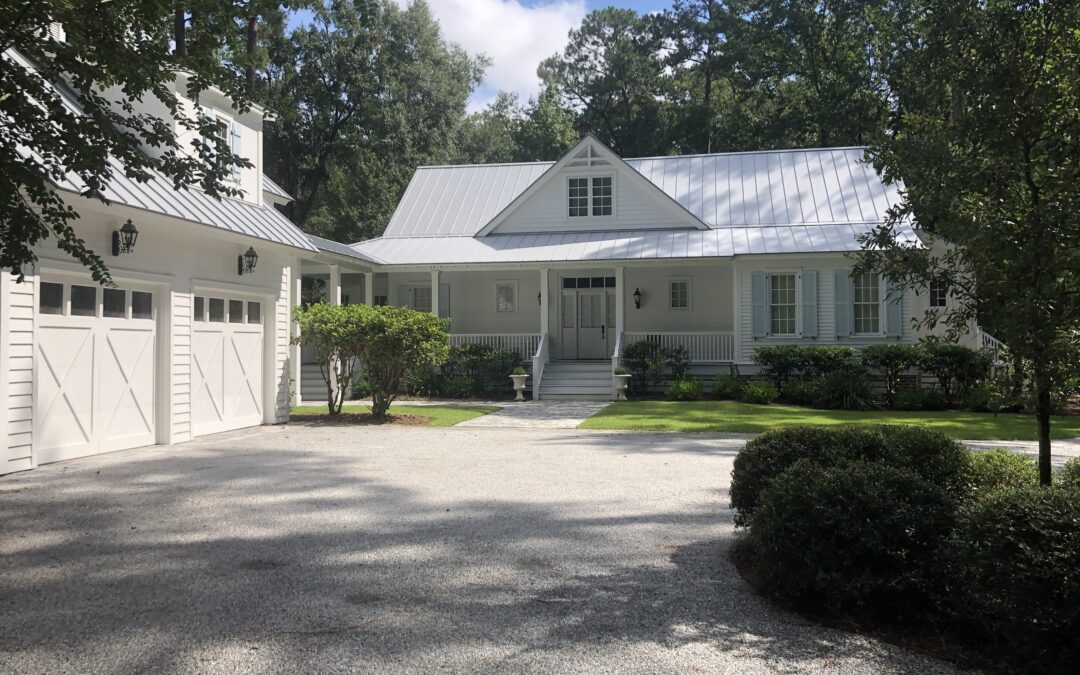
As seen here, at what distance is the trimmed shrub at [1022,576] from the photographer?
3.29m

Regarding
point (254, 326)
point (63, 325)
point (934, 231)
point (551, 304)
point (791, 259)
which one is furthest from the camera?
point (551, 304)

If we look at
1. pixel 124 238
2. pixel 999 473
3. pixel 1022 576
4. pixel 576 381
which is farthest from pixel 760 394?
pixel 1022 576

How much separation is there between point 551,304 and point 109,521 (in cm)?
1686

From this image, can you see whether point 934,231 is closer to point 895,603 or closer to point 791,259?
point 895,603

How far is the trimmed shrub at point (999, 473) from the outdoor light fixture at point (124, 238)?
9.63 metres

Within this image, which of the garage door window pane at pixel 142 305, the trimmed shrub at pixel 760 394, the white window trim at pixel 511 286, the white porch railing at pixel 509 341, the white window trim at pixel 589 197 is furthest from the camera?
the white window trim at pixel 511 286

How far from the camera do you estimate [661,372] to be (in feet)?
65.3

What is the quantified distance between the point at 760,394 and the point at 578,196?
8380 millimetres

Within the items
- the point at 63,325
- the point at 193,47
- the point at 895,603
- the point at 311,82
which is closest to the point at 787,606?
the point at 895,603

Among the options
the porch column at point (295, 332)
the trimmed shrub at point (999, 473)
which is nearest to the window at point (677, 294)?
the porch column at point (295, 332)

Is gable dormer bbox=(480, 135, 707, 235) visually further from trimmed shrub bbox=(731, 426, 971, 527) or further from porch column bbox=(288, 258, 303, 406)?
trimmed shrub bbox=(731, 426, 971, 527)

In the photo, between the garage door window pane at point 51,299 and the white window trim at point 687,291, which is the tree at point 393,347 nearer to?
the garage door window pane at point 51,299

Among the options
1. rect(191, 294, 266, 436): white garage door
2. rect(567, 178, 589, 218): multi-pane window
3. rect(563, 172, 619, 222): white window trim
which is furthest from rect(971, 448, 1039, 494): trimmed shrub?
rect(567, 178, 589, 218): multi-pane window

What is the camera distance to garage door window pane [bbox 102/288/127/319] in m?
10.2
